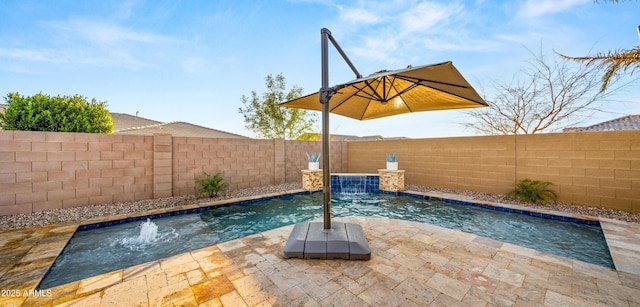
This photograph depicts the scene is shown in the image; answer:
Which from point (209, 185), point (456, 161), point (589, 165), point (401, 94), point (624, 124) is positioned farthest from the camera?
point (624, 124)

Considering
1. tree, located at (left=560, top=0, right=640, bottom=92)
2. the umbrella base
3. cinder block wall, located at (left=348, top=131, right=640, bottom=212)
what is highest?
tree, located at (left=560, top=0, right=640, bottom=92)

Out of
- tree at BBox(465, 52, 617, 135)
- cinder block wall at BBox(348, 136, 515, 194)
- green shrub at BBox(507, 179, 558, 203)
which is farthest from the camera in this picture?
tree at BBox(465, 52, 617, 135)

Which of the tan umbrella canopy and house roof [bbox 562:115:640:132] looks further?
house roof [bbox 562:115:640:132]

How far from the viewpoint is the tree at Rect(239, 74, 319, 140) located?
11.9 meters

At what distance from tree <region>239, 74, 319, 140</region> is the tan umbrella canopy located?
800cm

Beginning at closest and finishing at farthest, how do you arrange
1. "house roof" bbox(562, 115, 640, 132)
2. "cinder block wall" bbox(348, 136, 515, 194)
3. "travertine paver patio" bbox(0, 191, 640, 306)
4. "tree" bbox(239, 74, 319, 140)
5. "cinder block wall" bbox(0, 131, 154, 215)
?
1. "travertine paver patio" bbox(0, 191, 640, 306)
2. "cinder block wall" bbox(0, 131, 154, 215)
3. "cinder block wall" bbox(348, 136, 515, 194)
4. "house roof" bbox(562, 115, 640, 132)
5. "tree" bbox(239, 74, 319, 140)

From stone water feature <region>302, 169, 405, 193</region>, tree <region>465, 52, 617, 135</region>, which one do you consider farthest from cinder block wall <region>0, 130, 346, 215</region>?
tree <region>465, 52, 617, 135</region>

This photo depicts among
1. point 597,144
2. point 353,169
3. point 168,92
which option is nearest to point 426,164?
point 353,169

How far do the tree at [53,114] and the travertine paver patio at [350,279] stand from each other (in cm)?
346

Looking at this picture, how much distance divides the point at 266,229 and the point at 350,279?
2.45m

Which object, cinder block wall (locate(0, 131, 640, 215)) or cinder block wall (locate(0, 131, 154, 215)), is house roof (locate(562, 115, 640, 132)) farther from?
cinder block wall (locate(0, 131, 154, 215))

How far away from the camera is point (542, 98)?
870cm

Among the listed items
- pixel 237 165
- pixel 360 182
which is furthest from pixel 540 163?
pixel 237 165

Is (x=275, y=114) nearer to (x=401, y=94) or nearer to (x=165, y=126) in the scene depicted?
(x=165, y=126)
